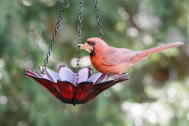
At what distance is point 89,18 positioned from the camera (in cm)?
476

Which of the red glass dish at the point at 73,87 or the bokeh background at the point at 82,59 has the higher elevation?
the red glass dish at the point at 73,87

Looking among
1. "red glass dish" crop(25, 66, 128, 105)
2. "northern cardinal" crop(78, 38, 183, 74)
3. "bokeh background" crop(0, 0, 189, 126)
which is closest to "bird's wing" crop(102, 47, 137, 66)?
"northern cardinal" crop(78, 38, 183, 74)

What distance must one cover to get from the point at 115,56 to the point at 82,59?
2321 millimetres

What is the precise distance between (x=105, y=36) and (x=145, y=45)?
0.46 meters

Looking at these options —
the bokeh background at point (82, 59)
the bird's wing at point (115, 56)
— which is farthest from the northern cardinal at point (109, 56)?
the bokeh background at point (82, 59)

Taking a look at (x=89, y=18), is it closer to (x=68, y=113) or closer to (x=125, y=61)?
(x=68, y=113)

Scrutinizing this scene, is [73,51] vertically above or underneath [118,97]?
above

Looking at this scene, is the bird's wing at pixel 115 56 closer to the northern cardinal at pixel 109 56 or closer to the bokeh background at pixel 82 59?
the northern cardinal at pixel 109 56

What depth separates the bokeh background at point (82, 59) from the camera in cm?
447

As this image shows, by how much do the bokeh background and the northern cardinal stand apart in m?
1.61

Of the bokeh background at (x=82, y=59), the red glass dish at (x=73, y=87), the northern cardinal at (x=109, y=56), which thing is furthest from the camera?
the bokeh background at (x=82, y=59)

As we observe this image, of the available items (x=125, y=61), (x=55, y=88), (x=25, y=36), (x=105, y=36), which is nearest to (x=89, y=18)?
(x=105, y=36)

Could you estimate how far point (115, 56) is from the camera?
272cm

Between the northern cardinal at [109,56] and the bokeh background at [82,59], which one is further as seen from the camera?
the bokeh background at [82,59]
